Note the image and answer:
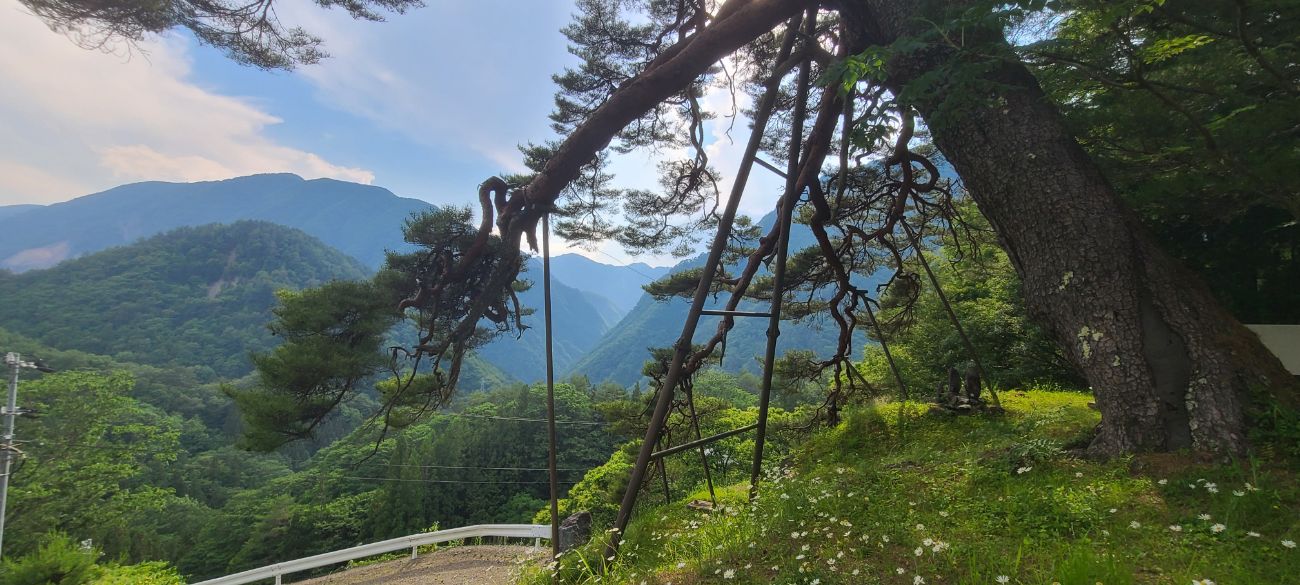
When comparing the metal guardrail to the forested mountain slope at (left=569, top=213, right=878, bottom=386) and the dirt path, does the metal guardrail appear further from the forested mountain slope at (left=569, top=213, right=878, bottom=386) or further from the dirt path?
the forested mountain slope at (left=569, top=213, right=878, bottom=386)

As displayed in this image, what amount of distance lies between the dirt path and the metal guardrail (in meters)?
0.32

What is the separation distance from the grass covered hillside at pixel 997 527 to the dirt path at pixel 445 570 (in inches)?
301

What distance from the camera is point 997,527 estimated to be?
216 cm

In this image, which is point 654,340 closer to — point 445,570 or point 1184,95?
point 445,570

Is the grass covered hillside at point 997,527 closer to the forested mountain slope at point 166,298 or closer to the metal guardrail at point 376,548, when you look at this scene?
the metal guardrail at point 376,548

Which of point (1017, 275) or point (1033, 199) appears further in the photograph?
point (1017, 275)

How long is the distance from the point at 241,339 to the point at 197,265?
78.9 feet

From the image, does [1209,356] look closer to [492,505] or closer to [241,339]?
[492,505]

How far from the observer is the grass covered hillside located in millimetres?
1710

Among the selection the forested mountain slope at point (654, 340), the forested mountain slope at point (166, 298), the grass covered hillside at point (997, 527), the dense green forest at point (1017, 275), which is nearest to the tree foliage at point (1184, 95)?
the dense green forest at point (1017, 275)

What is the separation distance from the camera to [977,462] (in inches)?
121

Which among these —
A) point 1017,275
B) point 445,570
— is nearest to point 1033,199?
point 1017,275

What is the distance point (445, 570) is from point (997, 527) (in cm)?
1098

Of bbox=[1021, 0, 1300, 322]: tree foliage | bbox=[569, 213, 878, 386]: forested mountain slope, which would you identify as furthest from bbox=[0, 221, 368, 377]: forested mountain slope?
bbox=[1021, 0, 1300, 322]: tree foliage
